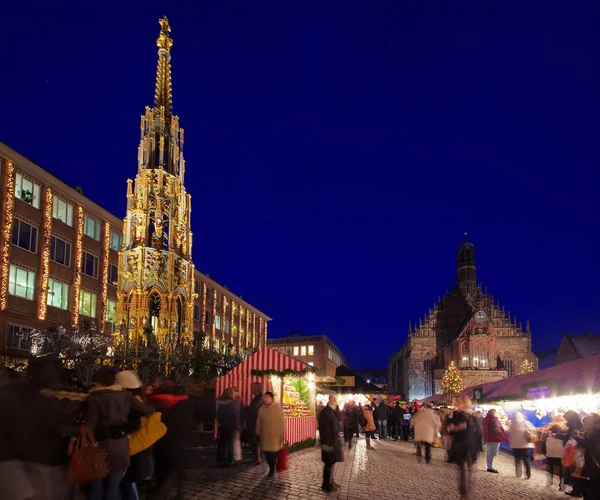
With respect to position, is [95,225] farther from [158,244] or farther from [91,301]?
[158,244]

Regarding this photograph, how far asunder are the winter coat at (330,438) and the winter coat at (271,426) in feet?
3.64

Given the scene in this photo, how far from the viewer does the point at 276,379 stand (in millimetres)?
19047

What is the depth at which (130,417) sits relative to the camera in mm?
6652

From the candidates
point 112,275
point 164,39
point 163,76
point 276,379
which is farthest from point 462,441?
point 112,275

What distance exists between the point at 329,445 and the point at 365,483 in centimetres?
198

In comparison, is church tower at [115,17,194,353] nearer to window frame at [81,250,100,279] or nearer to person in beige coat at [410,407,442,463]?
person in beige coat at [410,407,442,463]

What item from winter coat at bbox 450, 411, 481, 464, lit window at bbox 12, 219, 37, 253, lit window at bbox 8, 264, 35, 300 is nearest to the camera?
winter coat at bbox 450, 411, 481, 464

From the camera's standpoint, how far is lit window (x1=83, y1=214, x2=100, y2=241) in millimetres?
38469

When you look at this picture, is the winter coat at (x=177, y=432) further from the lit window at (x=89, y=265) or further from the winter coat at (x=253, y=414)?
the lit window at (x=89, y=265)

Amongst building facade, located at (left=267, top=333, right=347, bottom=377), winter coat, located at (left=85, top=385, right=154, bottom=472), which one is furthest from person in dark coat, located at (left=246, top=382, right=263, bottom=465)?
building facade, located at (left=267, top=333, right=347, bottom=377)

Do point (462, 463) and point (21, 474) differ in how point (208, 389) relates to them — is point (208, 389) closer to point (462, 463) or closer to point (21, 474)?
point (462, 463)

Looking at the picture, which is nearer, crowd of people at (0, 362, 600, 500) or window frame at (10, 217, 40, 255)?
crowd of people at (0, 362, 600, 500)

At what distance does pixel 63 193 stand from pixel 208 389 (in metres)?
18.7

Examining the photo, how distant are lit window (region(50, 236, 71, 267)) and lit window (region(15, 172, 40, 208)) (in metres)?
2.48
